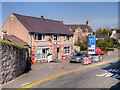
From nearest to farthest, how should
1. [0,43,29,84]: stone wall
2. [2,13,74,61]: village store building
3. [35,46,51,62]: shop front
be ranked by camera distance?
1. [0,43,29,84]: stone wall
2. [2,13,74,61]: village store building
3. [35,46,51,62]: shop front

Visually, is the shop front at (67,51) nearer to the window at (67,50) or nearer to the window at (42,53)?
the window at (67,50)

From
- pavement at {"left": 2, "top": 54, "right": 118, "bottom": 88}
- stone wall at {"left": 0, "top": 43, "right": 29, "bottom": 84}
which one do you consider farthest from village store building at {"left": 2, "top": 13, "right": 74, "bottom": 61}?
stone wall at {"left": 0, "top": 43, "right": 29, "bottom": 84}

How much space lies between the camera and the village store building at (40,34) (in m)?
39.5

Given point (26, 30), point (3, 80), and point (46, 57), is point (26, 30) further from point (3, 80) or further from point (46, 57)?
point (3, 80)

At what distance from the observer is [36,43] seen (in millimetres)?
40344

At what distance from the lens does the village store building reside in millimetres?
39500

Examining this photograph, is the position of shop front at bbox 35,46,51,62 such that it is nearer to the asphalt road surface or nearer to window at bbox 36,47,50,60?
window at bbox 36,47,50,60

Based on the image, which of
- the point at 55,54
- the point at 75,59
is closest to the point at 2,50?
the point at 75,59

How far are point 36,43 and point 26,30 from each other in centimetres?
269

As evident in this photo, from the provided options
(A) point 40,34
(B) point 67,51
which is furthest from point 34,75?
(B) point 67,51

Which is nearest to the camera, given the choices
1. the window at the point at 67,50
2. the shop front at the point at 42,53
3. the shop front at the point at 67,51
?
the shop front at the point at 42,53

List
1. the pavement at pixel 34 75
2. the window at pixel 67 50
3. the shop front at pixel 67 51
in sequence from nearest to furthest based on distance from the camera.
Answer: the pavement at pixel 34 75 → the shop front at pixel 67 51 → the window at pixel 67 50

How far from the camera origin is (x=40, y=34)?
41.7 metres

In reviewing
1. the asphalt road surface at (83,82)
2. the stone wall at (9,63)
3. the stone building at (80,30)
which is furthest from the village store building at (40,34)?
the stone building at (80,30)
